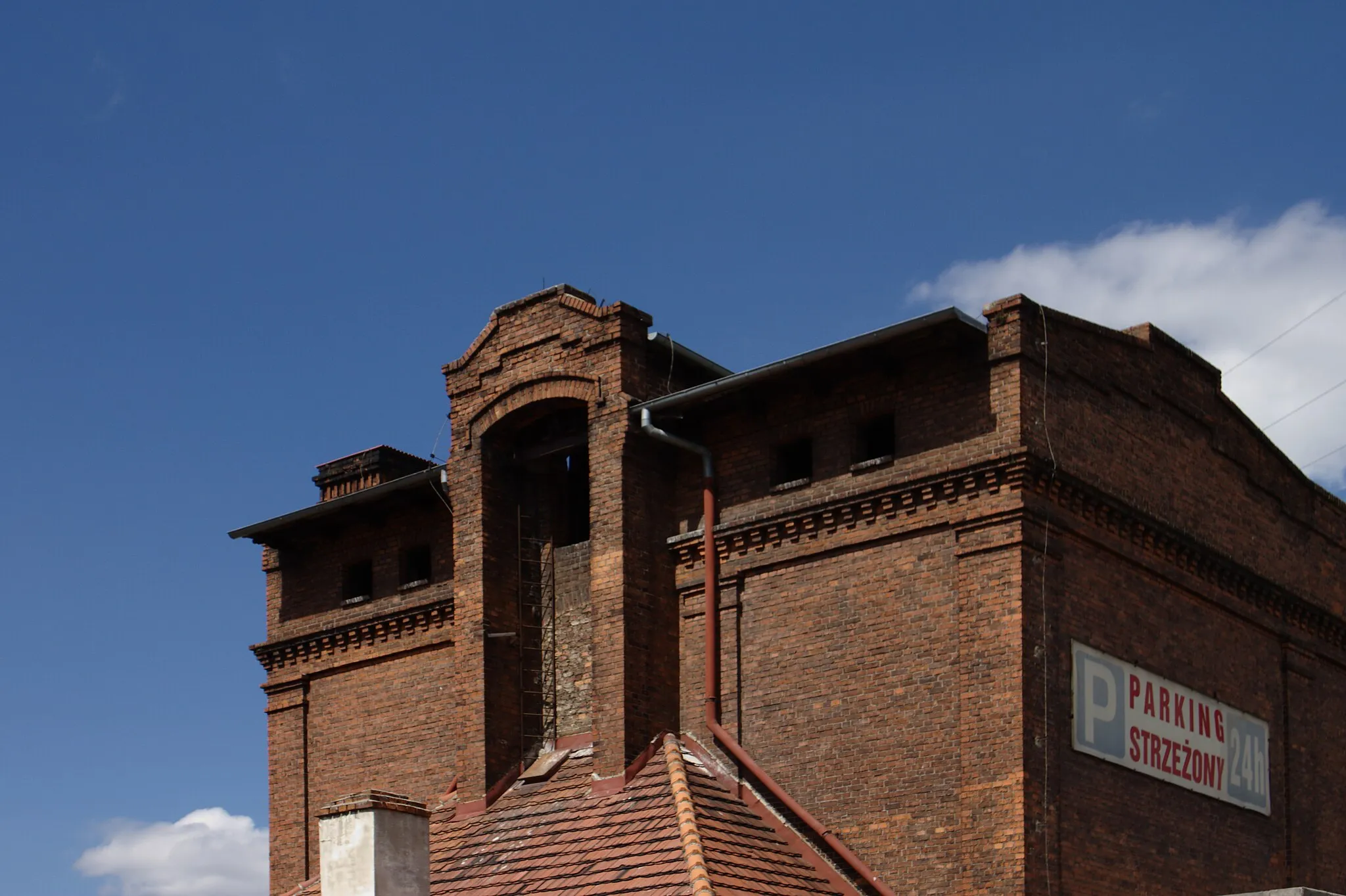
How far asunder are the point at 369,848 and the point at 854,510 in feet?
21.9

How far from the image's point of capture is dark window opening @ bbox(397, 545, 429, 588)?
27000 millimetres

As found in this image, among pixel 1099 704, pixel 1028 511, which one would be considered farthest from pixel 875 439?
pixel 1099 704

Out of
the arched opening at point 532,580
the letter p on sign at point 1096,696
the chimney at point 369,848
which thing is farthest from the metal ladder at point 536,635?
the letter p on sign at point 1096,696

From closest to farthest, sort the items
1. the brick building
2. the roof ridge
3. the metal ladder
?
the roof ridge → the brick building → the metal ladder

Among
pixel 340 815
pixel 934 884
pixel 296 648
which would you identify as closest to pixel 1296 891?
pixel 934 884

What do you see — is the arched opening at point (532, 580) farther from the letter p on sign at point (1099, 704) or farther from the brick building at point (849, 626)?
the letter p on sign at point (1099, 704)

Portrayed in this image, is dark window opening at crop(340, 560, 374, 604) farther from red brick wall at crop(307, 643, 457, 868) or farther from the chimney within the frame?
the chimney

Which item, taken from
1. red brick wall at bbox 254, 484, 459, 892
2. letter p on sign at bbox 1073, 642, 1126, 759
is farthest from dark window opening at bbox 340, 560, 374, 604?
letter p on sign at bbox 1073, 642, 1126, 759

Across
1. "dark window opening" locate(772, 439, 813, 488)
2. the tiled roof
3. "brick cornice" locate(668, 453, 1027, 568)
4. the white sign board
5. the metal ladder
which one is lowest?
the tiled roof

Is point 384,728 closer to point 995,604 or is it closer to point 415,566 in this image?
point 415,566

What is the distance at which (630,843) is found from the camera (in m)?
20.7

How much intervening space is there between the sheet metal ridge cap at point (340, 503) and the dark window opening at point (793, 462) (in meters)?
5.18

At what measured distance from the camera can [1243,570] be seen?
2416cm

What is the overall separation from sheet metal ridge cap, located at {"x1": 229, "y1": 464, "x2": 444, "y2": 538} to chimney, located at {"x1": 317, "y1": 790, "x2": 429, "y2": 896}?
6.66 meters
